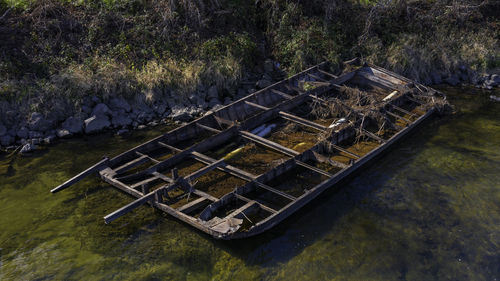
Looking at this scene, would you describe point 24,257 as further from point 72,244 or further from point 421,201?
point 421,201

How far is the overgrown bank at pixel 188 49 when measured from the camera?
12.5 meters

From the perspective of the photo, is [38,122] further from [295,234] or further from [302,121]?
[295,234]

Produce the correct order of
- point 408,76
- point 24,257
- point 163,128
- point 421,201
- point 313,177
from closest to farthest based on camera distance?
point 24,257 → point 421,201 → point 313,177 → point 163,128 → point 408,76

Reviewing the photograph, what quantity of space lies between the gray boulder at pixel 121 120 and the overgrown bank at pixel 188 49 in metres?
0.03

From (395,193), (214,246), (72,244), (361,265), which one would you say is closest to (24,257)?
(72,244)

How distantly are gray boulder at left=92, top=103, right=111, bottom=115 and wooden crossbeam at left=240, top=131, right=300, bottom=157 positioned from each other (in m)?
4.86

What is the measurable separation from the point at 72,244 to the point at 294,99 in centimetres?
819

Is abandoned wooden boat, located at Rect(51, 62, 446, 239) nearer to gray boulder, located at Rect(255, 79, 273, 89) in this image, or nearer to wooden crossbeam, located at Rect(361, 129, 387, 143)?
wooden crossbeam, located at Rect(361, 129, 387, 143)

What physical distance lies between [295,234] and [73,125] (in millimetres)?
8227

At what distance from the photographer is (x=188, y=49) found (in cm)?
1509

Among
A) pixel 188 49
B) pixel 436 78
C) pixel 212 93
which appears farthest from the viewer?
pixel 436 78

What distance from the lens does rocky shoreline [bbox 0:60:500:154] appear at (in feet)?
38.1

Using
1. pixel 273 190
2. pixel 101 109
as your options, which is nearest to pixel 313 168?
pixel 273 190

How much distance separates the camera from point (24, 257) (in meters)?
7.54
